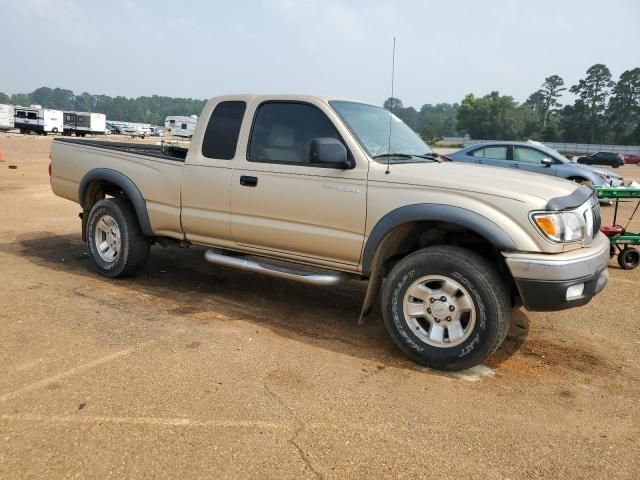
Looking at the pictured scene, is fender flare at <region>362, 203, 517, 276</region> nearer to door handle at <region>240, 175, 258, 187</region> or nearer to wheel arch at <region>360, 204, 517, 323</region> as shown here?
wheel arch at <region>360, 204, 517, 323</region>

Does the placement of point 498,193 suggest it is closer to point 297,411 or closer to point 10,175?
point 297,411

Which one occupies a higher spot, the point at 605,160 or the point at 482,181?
the point at 605,160

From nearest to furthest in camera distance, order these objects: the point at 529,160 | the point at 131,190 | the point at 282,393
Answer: the point at 282,393, the point at 131,190, the point at 529,160

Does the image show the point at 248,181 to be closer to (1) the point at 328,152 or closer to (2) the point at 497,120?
(1) the point at 328,152

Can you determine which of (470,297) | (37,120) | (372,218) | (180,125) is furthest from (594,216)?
(180,125)

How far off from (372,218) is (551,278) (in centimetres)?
130

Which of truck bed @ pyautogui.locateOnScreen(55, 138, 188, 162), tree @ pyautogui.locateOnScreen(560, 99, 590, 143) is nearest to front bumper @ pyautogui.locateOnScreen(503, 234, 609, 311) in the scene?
truck bed @ pyautogui.locateOnScreen(55, 138, 188, 162)

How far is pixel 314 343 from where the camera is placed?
414 centimetres

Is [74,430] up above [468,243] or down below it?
below

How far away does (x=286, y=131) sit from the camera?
15.0ft

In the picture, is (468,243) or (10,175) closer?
(468,243)

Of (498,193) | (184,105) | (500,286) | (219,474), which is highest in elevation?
(184,105)

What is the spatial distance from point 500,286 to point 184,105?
163m

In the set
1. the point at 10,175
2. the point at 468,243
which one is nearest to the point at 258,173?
the point at 468,243
